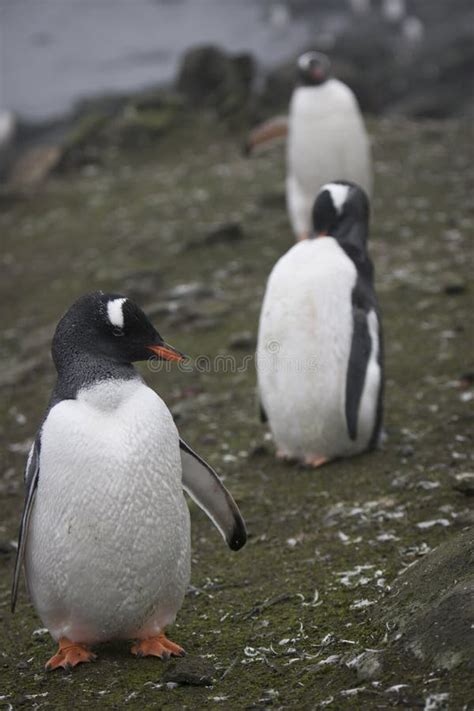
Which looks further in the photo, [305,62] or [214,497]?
[305,62]

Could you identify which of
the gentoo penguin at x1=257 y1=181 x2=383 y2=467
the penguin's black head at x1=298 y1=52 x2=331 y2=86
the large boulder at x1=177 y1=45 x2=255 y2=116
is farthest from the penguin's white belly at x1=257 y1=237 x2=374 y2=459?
the large boulder at x1=177 y1=45 x2=255 y2=116

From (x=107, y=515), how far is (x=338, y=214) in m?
2.78

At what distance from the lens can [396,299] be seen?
789 cm

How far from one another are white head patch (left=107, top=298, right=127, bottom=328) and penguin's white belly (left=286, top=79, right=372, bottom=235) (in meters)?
5.90

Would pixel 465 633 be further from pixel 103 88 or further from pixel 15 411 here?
pixel 103 88

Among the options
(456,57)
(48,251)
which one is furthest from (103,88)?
(48,251)

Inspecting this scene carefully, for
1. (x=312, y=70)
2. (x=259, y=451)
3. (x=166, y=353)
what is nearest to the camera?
Answer: (x=166, y=353)

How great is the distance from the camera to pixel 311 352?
527 centimetres

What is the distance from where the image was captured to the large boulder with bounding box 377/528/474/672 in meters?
2.91

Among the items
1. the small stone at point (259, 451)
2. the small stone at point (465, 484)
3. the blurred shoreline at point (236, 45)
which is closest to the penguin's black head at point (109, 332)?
the small stone at point (465, 484)

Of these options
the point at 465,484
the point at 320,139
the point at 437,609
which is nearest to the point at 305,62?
the point at 320,139

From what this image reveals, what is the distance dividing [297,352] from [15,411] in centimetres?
246

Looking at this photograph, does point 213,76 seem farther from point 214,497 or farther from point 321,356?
point 214,497

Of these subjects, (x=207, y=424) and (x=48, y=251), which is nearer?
(x=207, y=424)
